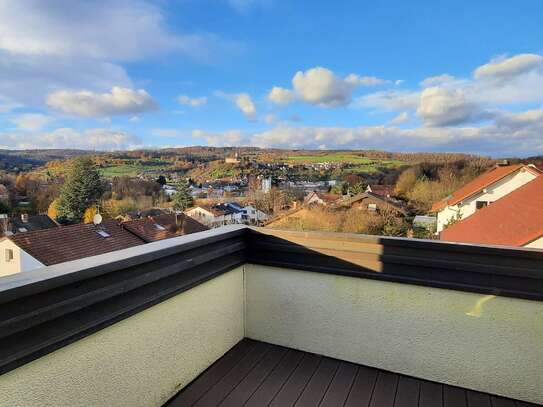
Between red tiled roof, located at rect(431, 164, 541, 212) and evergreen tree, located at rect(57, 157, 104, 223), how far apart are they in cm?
611

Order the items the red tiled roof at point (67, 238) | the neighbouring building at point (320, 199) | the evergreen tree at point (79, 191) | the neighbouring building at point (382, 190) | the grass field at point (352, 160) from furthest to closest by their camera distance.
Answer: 1. the neighbouring building at point (320, 199)
2. the neighbouring building at point (382, 190)
3. the grass field at point (352, 160)
4. the evergreen tree at point (79, 191)
5. the red tiled roof at point (67, 238)

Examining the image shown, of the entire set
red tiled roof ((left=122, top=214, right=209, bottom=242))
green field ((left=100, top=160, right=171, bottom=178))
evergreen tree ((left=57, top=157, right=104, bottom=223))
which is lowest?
red tiled roof ((left=122, top=214, right=209, bottom=242))

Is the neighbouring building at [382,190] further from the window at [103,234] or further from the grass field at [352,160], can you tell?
the window at [103,234]

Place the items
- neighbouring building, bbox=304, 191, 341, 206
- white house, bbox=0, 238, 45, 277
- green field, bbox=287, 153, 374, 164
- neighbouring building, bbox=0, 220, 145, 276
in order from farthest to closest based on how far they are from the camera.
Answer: neighbouring building, bbox=304, 191, 341, 206 < green field, bbox=287, 153, 374, 164 < neighbouring building, bbox=0, 220, 145, 276 < white house, bbox=0, 238, 45, 277

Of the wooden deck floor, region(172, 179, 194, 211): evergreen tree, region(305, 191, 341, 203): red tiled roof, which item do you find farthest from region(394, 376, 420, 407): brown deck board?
region(305, 191, 341, 203): red tiled roof

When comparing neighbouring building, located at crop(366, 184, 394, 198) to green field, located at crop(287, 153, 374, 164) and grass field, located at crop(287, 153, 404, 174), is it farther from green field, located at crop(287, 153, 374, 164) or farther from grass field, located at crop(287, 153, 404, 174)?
green field, located at crop(287, 153, 374, 164)

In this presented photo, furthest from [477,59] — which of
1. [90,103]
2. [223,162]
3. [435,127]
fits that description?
[90,103]

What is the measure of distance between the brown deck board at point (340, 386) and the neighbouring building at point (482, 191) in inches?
227

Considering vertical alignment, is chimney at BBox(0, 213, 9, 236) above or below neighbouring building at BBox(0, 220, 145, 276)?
above

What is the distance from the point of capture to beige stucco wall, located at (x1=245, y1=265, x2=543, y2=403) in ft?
4.37

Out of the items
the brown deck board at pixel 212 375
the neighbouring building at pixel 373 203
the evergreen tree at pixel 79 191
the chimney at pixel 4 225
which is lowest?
the brown deck board at pixel 212 375

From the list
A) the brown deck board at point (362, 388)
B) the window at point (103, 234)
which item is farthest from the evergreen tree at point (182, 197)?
the brown deck board at point (362, 388)

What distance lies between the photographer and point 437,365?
1458 millimetres

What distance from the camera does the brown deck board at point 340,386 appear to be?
1309 mm
